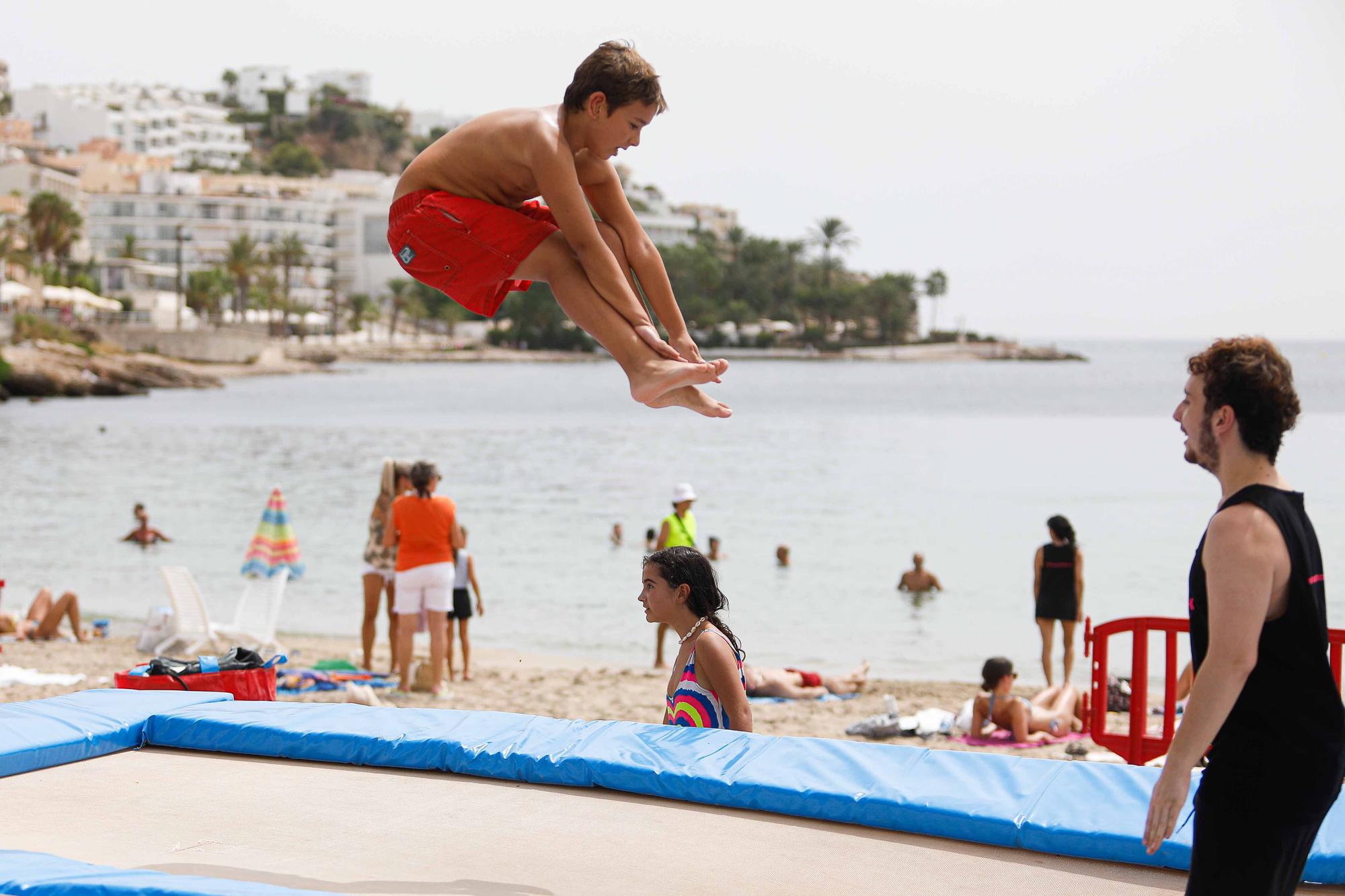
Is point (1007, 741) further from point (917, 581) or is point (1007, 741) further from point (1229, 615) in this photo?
point (917, 581)

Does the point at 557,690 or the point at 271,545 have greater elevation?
the point at 271,545

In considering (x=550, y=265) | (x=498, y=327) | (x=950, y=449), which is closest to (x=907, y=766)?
(x=550, y=265)

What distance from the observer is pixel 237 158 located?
159 metres

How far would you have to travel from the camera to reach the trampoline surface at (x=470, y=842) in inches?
137

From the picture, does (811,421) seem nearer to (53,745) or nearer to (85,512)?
(85,512)

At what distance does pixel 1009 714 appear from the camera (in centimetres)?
798

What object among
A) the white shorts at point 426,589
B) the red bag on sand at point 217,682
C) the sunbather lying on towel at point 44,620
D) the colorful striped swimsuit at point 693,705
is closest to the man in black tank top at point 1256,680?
the colorful striped swimsuit at point 693,705

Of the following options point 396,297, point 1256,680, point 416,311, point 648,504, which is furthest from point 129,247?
point 1256,680

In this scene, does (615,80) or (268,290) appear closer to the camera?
(615,80)

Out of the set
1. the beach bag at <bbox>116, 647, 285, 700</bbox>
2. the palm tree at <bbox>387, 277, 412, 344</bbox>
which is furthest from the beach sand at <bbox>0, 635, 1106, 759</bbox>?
the palm tree at <bbox>387, 277, 412, 344</bbox>

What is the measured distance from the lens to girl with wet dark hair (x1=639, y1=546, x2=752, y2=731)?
4.14 metres

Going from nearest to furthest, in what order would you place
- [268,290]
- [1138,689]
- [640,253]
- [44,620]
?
[640,253] → [1138,689] → [44,620] → [268,290]

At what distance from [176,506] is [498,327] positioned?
7980 cm

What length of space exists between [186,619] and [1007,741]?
6.26 metres
